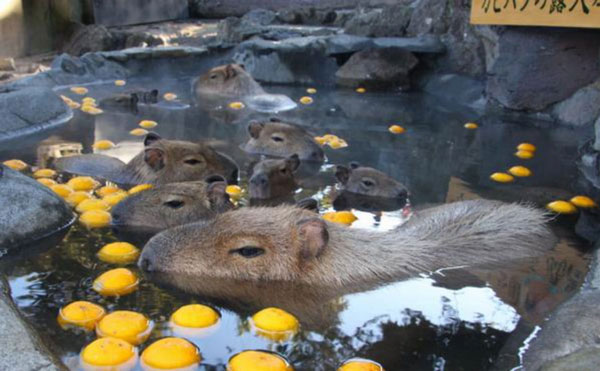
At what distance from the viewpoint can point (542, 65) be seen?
29.0ft

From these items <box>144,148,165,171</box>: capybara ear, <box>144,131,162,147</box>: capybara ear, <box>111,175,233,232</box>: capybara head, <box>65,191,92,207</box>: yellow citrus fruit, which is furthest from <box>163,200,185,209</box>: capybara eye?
<box>144,131,162,147</box>: capybara ear

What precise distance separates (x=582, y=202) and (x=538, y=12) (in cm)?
352

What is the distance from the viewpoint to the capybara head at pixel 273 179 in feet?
17.9

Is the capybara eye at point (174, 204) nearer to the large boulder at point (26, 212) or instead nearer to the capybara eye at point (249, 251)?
the large boulder at point (26, 212)

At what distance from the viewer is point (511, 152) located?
7.06 metres

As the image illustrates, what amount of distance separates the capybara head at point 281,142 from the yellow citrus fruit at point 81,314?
12.2ft

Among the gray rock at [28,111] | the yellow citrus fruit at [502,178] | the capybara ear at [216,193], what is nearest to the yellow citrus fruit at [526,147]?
the yellow citrus fruit at [502,178]

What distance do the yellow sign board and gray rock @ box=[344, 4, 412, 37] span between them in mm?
3202

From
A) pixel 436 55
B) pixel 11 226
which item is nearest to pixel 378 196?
pixel 11 226

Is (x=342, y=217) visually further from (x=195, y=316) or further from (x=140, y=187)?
(x=195, y=316)

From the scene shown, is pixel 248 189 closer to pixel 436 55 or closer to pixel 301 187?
pixel 301 187

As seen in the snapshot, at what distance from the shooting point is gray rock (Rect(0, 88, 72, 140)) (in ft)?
23.5

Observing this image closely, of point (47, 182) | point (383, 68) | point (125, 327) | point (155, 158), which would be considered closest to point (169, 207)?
point (155, 158)

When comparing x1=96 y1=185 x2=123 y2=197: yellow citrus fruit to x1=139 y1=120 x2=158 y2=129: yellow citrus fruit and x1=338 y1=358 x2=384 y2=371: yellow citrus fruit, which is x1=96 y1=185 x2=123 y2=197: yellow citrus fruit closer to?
x1=139 y1=120 x2=158 y2=129: yellow citrus fruit
